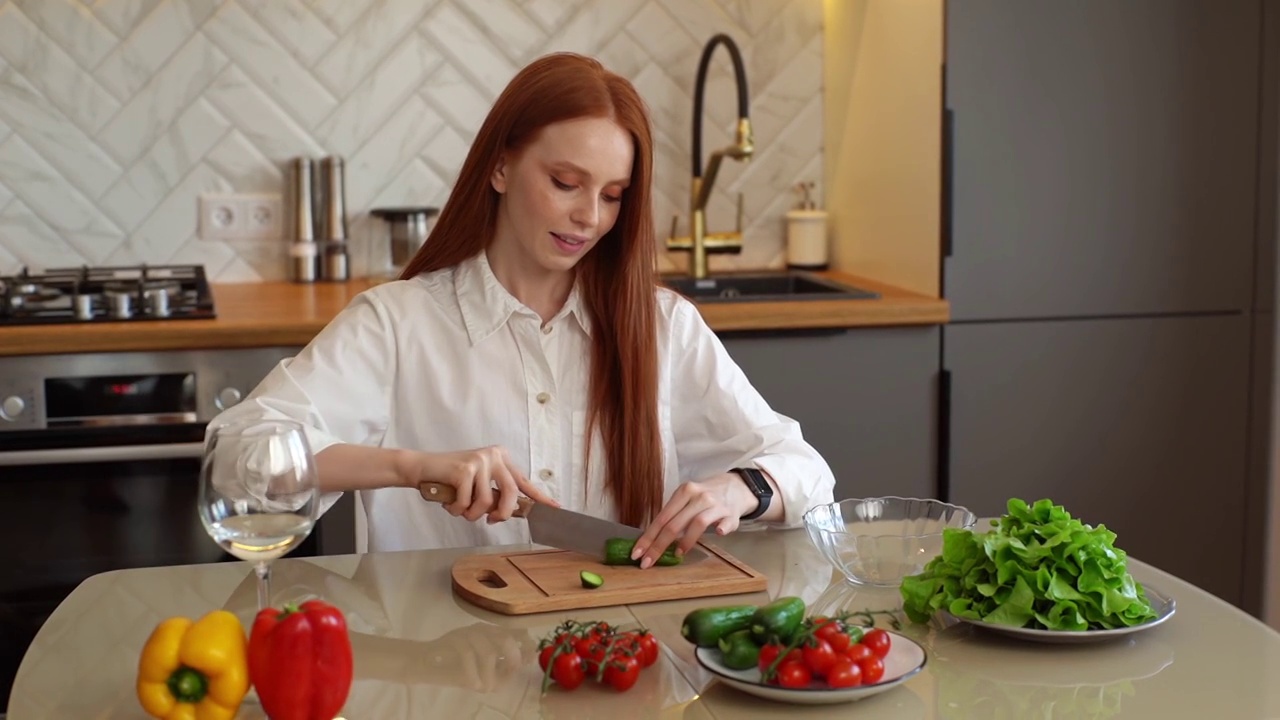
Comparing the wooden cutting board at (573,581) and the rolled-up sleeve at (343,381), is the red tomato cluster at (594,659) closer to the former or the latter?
the wooden cutting board at (573,581)

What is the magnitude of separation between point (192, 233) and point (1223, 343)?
87.7 inches

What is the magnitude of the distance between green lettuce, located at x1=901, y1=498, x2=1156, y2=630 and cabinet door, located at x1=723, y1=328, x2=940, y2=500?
4.72 feet

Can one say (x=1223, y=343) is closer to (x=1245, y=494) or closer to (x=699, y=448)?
(x=1245, y=494)

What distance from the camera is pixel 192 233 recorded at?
3.26 meters

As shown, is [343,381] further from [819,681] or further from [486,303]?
[819,681]

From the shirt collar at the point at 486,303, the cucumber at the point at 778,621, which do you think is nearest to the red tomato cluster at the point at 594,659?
the cucumber at the point at 778,621

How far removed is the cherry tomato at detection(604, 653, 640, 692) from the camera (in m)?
1.24

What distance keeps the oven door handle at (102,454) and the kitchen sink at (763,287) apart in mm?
1021

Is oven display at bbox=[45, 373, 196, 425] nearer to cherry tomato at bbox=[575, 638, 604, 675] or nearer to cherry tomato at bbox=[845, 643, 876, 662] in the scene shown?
cherry tomato at bbox=[575, 638, 604, 675]

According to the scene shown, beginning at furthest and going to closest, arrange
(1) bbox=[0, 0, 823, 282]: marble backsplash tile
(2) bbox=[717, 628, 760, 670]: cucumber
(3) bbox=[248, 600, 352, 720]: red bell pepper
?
(1) bbox=[0, 0, 823, 282]: marble backsplash tile
(2) bbox=[717, 628, 760, 670]: cucumber
(3) bbox=[248, 600, 352, 720]: red bell pepper

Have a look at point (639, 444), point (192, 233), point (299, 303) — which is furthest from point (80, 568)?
point (639, 444)

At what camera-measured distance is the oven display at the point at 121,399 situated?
103 inches

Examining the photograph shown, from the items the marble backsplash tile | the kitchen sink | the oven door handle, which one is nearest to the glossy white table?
the oven door handle

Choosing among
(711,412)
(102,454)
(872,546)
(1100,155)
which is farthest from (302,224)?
(872,546)
